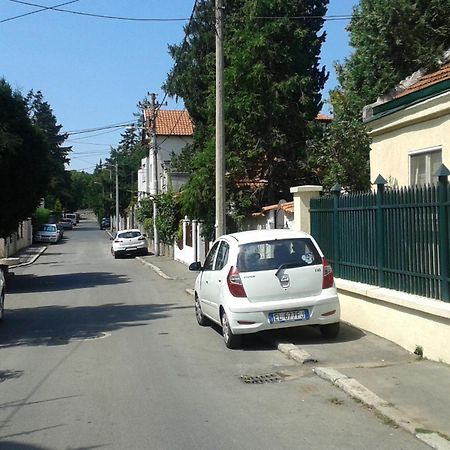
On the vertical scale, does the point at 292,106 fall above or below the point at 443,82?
above

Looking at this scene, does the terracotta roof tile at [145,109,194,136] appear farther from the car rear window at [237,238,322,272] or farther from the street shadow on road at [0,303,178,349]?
the car rear window at [237,238,322,272]

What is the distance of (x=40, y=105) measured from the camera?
94812 millimetres

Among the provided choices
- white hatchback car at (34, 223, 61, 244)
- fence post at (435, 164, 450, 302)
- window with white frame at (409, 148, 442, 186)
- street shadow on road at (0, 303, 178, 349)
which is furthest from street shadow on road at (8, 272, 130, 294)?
white hatchback car at (34, 223, 61, 244)

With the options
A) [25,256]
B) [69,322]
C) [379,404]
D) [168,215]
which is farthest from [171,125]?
[379,404]

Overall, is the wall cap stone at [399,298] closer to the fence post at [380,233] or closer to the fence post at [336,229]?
the fence post at [380,233]

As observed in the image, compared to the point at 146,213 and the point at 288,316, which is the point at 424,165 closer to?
the point at 288,316

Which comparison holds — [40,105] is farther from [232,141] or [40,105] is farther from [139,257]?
[232,141]

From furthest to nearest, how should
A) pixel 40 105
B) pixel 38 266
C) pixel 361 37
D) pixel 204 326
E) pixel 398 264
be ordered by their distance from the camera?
1. pixel 40 105
2. pixel 38 266
3. pixel 361 37
4. pixel 204 326
5. pixel 398 264

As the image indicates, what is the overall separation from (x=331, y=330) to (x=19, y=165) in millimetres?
14608

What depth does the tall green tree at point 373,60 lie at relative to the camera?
1583cm

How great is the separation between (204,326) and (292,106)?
424 inches

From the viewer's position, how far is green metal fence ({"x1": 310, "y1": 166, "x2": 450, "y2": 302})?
26.5ft

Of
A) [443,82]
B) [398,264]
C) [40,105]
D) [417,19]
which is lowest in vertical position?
[398,264]

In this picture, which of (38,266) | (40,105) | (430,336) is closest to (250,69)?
(430,336)
